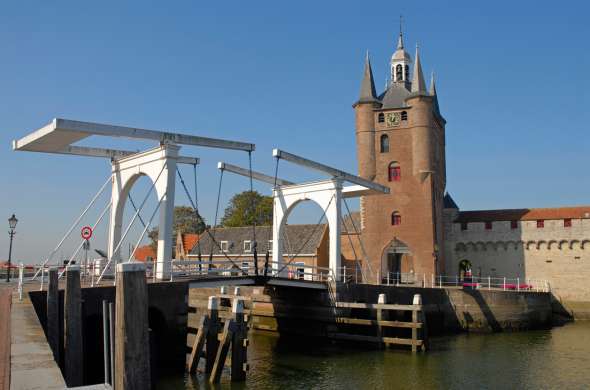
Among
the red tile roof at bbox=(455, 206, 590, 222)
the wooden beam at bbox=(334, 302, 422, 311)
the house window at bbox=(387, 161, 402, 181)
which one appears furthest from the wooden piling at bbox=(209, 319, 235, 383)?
the red tile roof at bbox=(455, 206, 590, 222)

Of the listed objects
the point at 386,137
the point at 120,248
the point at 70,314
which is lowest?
the point at 70,314

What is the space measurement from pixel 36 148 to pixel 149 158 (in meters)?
2.70

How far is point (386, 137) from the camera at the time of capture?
1037 inches

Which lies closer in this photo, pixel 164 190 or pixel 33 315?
pixel 33 315

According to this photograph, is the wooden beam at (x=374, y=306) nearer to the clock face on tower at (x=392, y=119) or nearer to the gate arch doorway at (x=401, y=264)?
the gate arch doorway at (x=401, y=264)

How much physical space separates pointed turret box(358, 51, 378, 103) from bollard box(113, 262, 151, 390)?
2233 cm

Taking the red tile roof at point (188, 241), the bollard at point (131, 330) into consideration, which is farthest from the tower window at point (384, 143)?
the bollard at point (131, 330)

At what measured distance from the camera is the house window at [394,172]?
25734mm

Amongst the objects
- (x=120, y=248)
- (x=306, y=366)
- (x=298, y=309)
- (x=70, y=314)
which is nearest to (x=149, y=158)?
(x=120, y=248)

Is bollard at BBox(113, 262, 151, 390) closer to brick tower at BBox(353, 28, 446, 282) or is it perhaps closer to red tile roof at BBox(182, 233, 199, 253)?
brick tower at BBox(353, 28, 446, 282)

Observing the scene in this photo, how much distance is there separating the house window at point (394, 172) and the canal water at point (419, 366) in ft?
32.4

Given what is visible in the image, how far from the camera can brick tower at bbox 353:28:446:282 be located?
24766 millimetres

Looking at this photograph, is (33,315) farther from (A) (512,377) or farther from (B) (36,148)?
(A) (512,377)

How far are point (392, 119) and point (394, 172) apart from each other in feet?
8.87
